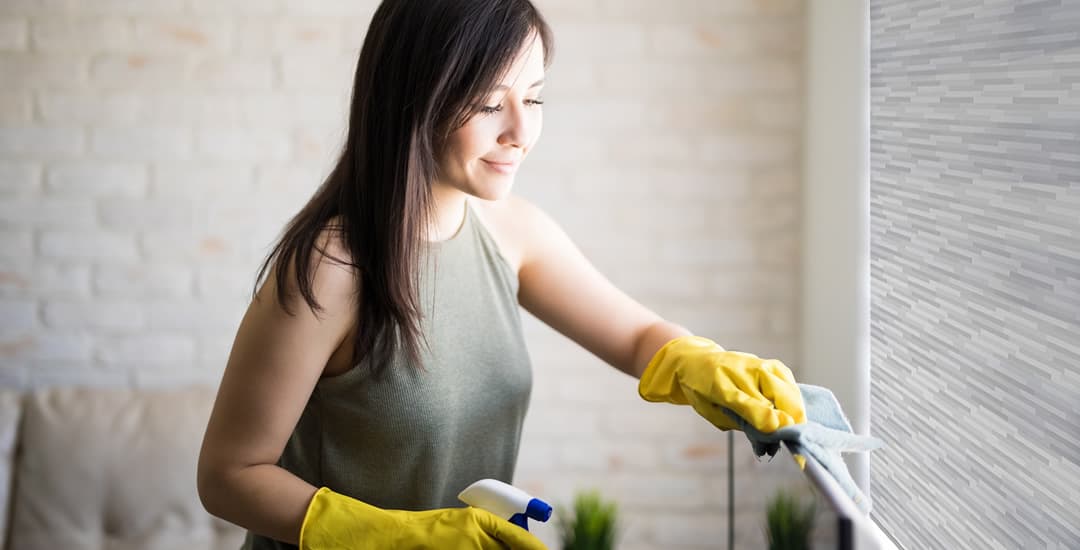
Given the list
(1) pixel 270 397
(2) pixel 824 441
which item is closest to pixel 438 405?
(1) pixel 270 397

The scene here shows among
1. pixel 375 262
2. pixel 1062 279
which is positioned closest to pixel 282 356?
pixel 375 262

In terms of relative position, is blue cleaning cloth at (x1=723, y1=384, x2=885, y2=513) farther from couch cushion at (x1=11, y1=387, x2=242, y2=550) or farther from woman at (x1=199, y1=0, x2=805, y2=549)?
couch cushion at (x1=11, y1=387, x2=242, y2=550)

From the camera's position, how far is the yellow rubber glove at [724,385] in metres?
0.97

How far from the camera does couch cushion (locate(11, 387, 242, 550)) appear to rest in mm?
1950

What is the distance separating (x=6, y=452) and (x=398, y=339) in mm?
1234

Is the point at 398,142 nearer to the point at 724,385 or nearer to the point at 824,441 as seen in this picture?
the point at 724,385

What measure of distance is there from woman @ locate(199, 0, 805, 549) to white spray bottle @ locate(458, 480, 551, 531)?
5 cm

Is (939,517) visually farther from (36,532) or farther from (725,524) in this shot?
(36,532)

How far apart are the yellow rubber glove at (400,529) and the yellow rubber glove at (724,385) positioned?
0.24 meters

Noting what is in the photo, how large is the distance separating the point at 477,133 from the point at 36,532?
4.60 feet

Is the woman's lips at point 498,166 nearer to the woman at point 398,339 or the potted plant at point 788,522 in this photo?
the woman at point 398,339

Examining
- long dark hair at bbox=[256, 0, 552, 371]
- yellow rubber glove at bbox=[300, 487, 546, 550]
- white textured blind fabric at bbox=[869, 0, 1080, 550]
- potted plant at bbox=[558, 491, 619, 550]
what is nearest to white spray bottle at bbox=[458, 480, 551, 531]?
yellow rubber glove at bbox=[300, 487, 546, 550]

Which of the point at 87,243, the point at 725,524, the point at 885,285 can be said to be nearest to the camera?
the point at 725,524

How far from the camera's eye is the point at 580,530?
79.1 inches
